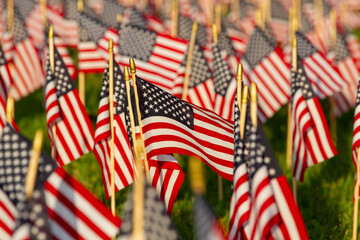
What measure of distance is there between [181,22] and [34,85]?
2721mm

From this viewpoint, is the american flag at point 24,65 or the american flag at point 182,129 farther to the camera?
the american flag at point 24,65

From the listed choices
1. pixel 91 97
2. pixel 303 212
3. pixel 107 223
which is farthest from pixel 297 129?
pixel 91 97

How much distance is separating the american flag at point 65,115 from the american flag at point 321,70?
336cm

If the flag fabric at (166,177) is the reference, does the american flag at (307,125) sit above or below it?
above

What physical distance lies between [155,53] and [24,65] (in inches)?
99.8

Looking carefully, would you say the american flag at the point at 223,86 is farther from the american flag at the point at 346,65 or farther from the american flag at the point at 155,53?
the american flag at the point at 346,65

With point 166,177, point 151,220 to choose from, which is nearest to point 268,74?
point 166,177

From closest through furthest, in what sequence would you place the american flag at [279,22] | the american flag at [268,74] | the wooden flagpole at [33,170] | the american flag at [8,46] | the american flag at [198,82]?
the wooden flagpole at [33,170] < the american flag at [198,82] < the american flag at [268,74] < the american flag at [8,46] < the american flag at [279,22]

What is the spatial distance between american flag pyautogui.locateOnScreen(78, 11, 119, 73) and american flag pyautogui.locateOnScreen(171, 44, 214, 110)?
1451 mm

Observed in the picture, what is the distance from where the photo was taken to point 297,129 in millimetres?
6574

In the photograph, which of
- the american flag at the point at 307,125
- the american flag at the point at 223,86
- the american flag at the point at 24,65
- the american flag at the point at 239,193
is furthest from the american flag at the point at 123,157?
the american flag at the point at 24,65

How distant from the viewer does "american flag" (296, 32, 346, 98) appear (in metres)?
8.13

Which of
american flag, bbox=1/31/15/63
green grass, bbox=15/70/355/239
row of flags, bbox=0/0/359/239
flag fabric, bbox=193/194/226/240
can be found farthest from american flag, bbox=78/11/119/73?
flag fabric, bbox=193/194/226/240

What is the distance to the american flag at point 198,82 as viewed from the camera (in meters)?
7.30
